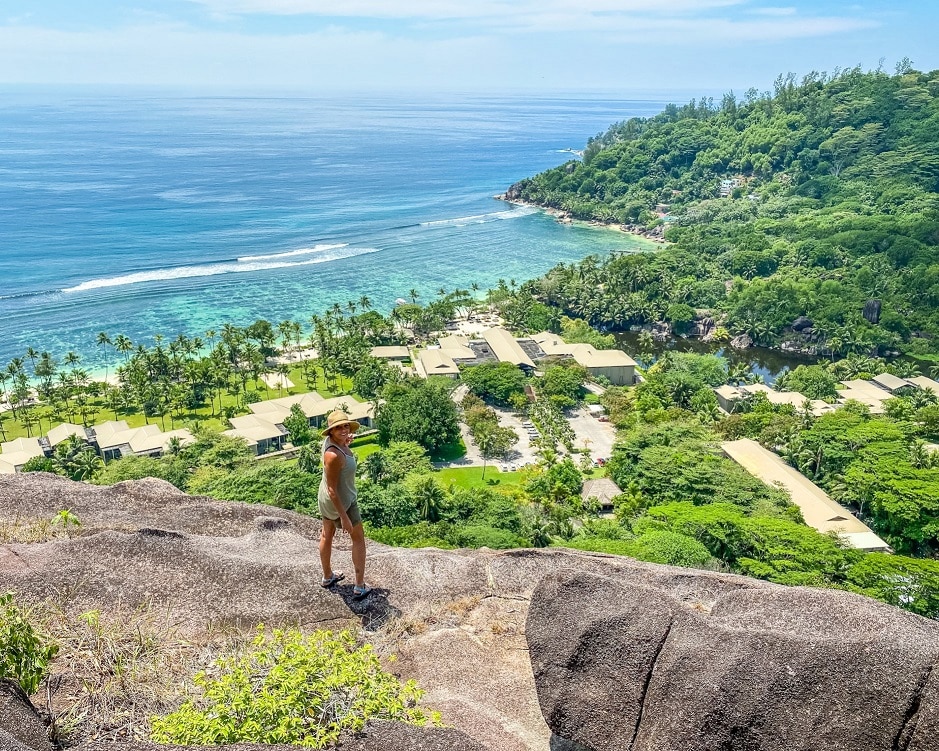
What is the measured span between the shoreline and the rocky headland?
91135 mm

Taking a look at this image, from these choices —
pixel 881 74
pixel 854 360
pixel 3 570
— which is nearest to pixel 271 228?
pixel 854 360

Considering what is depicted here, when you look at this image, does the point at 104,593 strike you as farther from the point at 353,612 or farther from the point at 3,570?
the point at 353,612

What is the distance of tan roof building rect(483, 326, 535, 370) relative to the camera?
50.3 m

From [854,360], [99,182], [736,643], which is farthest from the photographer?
[99,182]

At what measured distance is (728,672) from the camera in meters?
6.38

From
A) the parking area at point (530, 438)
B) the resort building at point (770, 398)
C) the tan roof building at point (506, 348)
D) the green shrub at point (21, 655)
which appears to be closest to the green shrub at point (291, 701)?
the green shrub at point (21, 655)

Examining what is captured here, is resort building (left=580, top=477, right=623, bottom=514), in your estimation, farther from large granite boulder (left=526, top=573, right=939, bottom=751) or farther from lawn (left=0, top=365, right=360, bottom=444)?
large granite boulder (left=526, top=573, right=939, bottom=751)

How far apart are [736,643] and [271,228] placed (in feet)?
317

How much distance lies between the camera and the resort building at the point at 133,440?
38.7m

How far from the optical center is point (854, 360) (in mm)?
51500

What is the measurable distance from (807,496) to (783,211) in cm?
7620

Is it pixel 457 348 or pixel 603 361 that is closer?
pixel 603 361

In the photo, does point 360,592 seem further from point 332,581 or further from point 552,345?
point 552,345

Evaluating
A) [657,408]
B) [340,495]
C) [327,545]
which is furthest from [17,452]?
[340,495]
